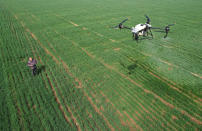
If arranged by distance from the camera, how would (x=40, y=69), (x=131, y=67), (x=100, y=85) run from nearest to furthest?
1. (x=100, y=85)
2. (x=40, y=69)
3. (x=131, y=67)

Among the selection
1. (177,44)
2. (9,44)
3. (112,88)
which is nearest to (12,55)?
(9,44)

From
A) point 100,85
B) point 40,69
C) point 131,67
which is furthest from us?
point 131,67

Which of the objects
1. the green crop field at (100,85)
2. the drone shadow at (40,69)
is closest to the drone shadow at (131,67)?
the green crop field at (100,85)

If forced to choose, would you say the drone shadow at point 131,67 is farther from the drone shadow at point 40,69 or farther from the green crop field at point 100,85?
the drone shadow at point 40,69

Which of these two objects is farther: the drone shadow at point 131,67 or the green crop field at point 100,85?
the drone shadow at point 131,67

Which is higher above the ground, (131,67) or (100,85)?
(131,67)

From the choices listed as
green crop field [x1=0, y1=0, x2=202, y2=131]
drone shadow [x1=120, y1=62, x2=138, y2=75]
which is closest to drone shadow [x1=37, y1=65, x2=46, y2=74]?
green crop field [x1=0, y1=0, x2=202, y2=131]

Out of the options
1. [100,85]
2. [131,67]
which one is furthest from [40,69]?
[131,67]

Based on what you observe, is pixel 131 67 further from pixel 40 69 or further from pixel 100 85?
pixel 40 69

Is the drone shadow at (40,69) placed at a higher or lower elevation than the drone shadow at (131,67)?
higher

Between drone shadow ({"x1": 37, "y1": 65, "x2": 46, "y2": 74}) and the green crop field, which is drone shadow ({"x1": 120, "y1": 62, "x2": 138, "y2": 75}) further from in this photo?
drone shadow ({"x1": 37, "y1": 65, "x2": 46, "y2": 74})

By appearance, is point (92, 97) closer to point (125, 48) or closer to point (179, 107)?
point (179, 107)
